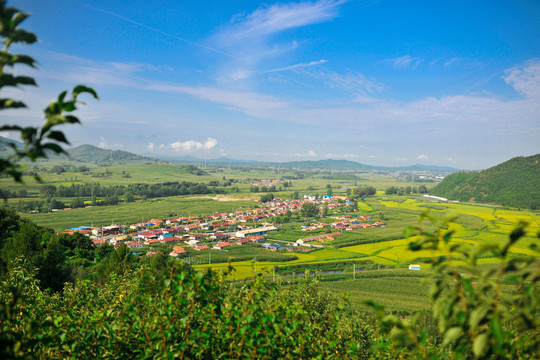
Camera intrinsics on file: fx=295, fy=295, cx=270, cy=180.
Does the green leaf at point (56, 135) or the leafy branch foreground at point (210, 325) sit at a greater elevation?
the green leaf at point (56, 135)

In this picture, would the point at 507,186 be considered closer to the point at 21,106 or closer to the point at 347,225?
the point at 347,225

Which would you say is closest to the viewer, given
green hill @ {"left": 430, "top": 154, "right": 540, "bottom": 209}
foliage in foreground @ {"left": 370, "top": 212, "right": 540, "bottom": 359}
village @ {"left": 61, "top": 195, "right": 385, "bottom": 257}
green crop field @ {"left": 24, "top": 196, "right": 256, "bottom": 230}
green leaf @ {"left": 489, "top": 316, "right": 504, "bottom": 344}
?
green leaf @ {"left": 489, "top": 316, "right": 504, "bottom": 344}

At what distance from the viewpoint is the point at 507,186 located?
93.9 metres

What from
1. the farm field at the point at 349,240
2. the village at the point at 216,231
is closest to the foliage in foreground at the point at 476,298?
the farm field at the point at 349,240

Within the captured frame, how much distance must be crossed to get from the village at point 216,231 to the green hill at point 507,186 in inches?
1830

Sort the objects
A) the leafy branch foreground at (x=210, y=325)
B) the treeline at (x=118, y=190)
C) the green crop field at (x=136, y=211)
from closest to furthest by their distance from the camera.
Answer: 1. the leafy branch foreground at (x=210, y=325)
2. the green crop field at (x=136, y=211)
3. the treeline at (x=118, y=190)

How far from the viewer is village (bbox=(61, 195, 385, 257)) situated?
51.0 m

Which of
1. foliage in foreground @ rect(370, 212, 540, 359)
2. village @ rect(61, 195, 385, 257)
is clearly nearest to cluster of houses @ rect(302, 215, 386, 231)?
village @ rect(61, 195, 385, 257)

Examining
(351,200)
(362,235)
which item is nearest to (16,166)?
(362,235)

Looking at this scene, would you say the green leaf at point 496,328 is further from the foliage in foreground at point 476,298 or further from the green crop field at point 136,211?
the green crop field at point 136,211

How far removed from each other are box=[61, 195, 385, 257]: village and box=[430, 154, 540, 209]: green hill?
4649 cm

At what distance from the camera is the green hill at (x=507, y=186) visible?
3356 inches

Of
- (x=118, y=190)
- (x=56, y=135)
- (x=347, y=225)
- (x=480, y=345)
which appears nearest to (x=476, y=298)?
(x=480, y=345)

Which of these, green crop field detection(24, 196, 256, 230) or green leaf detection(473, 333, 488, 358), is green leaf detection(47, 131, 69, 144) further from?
green crop field detection(24, 196, 256, 230)
